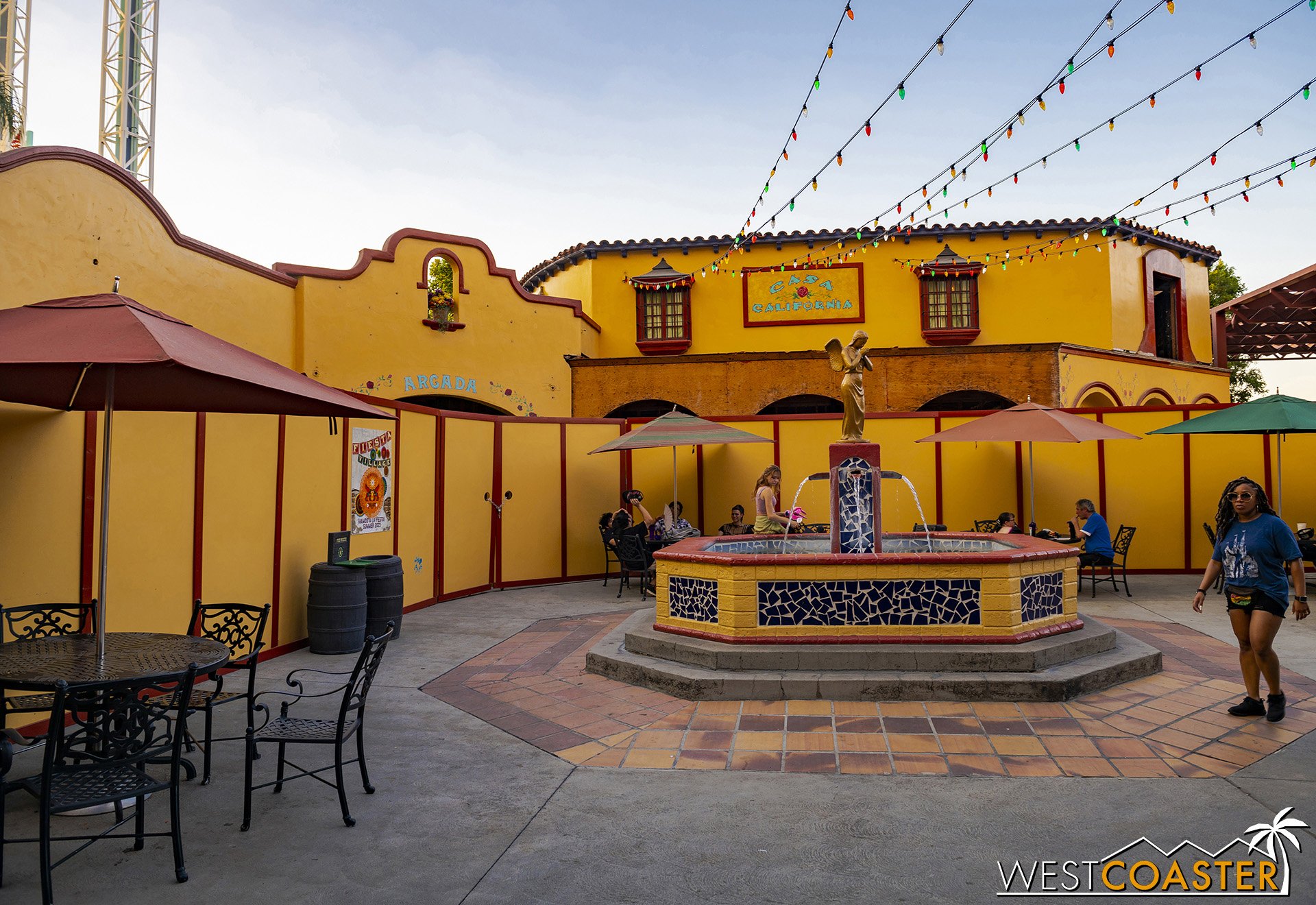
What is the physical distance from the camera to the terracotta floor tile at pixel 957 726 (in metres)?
4.96

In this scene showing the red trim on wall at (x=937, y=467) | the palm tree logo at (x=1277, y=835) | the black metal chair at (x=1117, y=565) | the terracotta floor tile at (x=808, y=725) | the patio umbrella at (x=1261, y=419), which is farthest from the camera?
the red trim on wall at (x=937, y=467)

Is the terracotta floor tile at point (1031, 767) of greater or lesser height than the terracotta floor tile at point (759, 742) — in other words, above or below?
below

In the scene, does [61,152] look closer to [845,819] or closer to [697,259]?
[845,819]

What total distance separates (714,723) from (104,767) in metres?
3.20

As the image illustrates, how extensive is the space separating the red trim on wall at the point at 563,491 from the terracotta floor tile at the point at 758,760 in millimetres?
7375

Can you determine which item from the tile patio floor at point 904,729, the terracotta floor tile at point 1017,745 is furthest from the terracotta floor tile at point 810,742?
the terracotta floor tile at point 1017,745

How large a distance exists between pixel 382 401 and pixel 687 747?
216 inches

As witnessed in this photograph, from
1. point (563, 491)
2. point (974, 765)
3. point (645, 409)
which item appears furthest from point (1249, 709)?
point (645, 409)

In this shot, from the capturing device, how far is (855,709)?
5.48 m

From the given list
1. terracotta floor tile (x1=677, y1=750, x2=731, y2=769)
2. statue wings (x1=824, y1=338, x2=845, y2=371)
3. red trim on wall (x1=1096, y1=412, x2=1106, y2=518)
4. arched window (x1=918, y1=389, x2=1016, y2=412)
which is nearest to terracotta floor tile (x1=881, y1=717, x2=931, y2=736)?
terracotta floor tile (x1=677, y1=750, x2=731, y2=769)

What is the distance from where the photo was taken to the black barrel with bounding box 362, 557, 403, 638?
25.7ft

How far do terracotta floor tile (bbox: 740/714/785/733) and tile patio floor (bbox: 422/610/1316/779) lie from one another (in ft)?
0.04

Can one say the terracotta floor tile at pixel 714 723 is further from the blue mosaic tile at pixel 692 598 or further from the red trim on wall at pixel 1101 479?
the red trim on wall at pixel 1101 479

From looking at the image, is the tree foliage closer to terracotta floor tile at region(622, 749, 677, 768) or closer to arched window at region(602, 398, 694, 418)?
arched window at region(602, 398, 694, 418)
